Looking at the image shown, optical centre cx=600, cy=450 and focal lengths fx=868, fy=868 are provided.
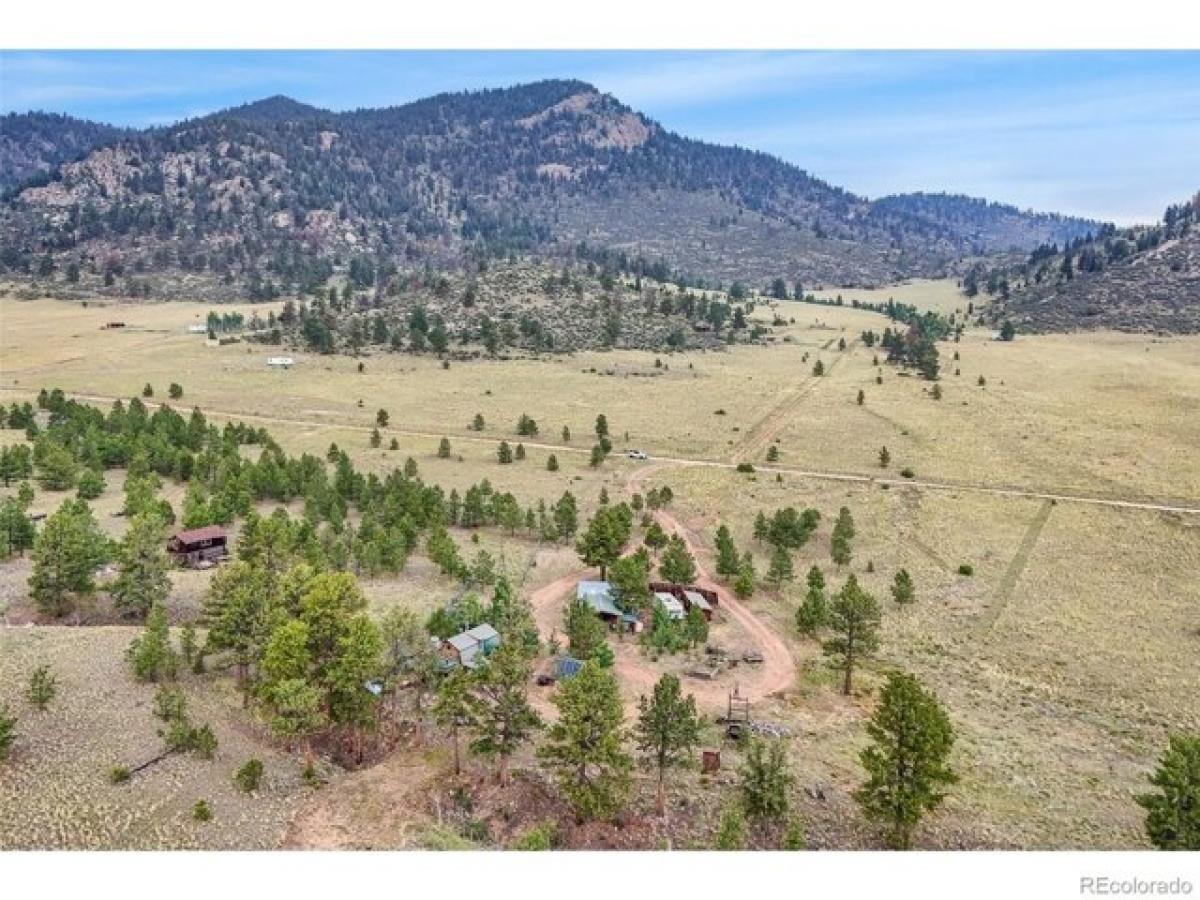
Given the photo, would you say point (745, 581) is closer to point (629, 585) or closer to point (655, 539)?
point (655, 539)

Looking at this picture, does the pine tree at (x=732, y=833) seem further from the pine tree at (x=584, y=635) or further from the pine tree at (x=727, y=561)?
the pine tree at (x=727, y=561)

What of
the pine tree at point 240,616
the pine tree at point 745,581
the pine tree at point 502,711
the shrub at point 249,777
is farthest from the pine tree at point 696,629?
the shrub at point 249,777

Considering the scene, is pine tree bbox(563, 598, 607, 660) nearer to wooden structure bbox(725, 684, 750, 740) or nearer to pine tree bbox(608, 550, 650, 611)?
pine tree bbox(608, 550, 650, 611)

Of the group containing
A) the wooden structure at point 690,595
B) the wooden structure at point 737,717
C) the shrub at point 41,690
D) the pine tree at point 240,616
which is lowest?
the wooden structure at point 737,717

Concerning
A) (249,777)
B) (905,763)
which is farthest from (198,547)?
(905,763)

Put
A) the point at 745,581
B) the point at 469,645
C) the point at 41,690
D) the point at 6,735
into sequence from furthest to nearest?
1. the point at 745,581
2. the point at 469,645
3. the point at 41,690
4. the point at 6,735
